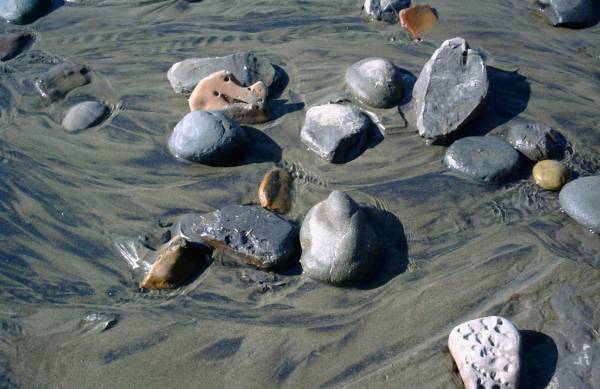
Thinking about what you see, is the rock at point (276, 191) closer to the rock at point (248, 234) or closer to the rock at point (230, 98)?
the rock at point (248, 234)

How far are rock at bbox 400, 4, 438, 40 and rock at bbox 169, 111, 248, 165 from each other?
6.26ft

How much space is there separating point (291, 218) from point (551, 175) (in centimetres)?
161

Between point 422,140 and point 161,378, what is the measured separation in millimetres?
2219

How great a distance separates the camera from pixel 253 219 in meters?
3.29

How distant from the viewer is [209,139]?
3.68 m

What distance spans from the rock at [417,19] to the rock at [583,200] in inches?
76.2

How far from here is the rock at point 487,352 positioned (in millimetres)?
2629

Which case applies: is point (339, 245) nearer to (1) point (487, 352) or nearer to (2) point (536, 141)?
(1) point (487, 352)

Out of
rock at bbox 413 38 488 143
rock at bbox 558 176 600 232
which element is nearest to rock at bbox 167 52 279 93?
rock at bbox 413 38 488 143

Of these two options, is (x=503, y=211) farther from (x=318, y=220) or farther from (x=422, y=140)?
(x=318, y=220)

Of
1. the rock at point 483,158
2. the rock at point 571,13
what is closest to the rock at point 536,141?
the rock at point 483,158

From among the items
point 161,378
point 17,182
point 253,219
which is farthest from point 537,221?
point 17,182

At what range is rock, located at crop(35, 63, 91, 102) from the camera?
4387mm

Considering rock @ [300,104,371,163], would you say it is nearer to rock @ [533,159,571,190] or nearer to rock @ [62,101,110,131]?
rock @ [533,159,571,190]
